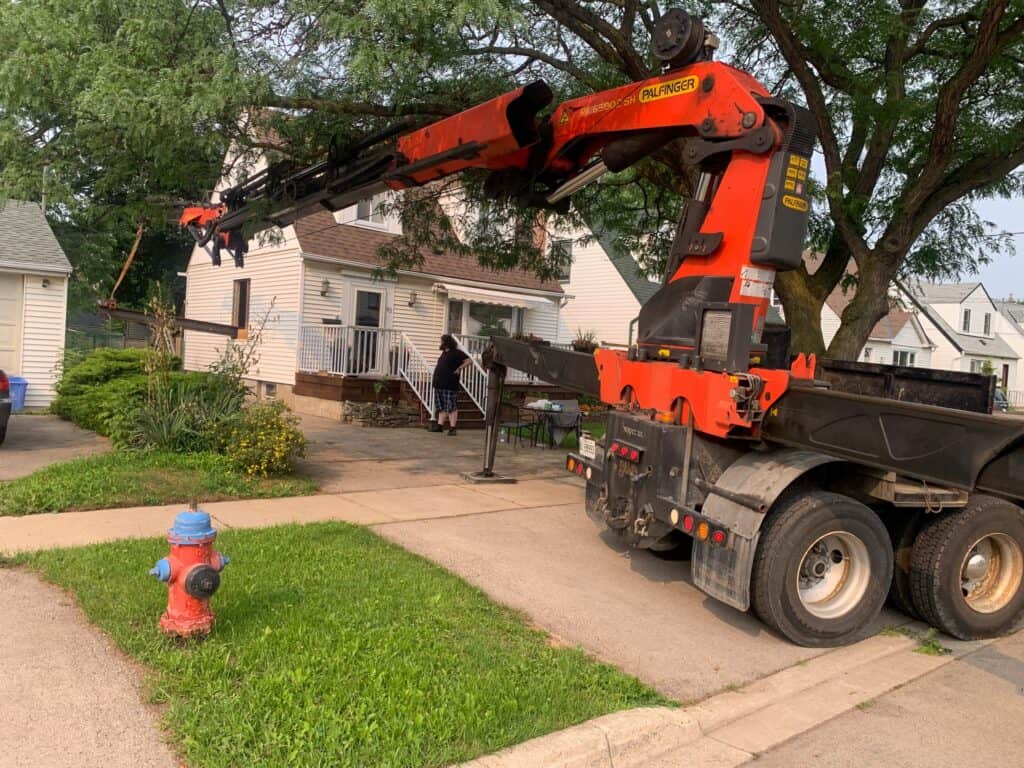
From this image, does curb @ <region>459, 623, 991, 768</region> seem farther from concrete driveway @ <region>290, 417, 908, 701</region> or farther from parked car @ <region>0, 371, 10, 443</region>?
parked car @ <region>0, 371, 10, 443</region>

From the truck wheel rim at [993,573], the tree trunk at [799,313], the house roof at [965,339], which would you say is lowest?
the truck wheel rim at [993,573]

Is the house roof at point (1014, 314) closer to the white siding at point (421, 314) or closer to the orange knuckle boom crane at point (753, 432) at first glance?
the white siding at point (421, 314)

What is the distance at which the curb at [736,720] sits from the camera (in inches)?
139

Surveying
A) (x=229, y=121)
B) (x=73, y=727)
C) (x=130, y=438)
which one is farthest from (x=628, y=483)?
(x=130, y=438)

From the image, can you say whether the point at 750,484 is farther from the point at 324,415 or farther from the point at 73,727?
the point at 324,415

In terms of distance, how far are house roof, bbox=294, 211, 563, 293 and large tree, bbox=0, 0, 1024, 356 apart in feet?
19.7

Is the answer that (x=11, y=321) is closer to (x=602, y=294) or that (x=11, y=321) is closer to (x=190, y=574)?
(x=190, y=574)

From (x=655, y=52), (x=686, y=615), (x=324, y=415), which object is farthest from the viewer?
(x=324, y=415)

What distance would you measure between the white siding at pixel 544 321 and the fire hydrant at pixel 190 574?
17.4 metres

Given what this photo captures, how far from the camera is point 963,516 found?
5504mm

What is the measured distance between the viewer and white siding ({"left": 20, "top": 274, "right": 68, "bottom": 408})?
47.1 feet

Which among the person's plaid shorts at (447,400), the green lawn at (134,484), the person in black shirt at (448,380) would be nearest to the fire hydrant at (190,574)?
the green lawn at (134,484)

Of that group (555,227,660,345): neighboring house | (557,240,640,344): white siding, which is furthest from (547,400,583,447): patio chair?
(557,240,640,344): white siding

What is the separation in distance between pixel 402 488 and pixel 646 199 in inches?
225
